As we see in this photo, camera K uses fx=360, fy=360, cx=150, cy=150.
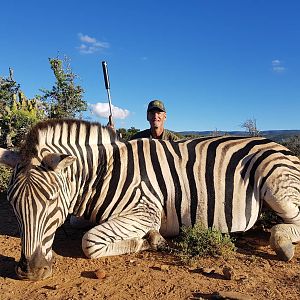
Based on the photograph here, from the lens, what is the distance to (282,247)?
3.54m

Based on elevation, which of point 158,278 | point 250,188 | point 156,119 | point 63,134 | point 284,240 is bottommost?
point 158,278

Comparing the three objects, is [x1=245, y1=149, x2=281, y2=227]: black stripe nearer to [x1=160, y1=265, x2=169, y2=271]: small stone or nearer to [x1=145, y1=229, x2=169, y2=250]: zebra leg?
[x1=145, y1=229, x2=169, y2=250]: zebra leg

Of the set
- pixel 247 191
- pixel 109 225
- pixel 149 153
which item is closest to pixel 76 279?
pixel 109 225

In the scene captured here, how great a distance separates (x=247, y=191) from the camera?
13.1ft

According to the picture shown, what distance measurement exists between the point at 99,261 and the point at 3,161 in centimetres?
135

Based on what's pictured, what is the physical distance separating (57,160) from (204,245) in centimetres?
168

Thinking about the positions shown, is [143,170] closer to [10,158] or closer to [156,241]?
[156,241]

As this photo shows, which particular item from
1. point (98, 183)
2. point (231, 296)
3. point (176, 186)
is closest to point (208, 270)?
point (231, 296)

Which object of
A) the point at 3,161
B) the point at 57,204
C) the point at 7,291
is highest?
the point at 3,161

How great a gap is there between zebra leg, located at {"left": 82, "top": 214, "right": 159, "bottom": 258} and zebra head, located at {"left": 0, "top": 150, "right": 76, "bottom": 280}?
0.46 metres

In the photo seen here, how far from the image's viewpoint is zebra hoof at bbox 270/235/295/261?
353 centimetres

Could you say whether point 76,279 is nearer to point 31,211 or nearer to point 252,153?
point 31,211

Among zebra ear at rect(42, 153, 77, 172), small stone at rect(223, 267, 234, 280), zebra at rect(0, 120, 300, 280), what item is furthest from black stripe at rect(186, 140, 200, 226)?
zebra ear at rect(42, 153, 77, 172)

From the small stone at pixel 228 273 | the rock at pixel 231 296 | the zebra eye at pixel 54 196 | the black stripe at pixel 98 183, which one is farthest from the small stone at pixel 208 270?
the zebra eye at pixel 54 196
